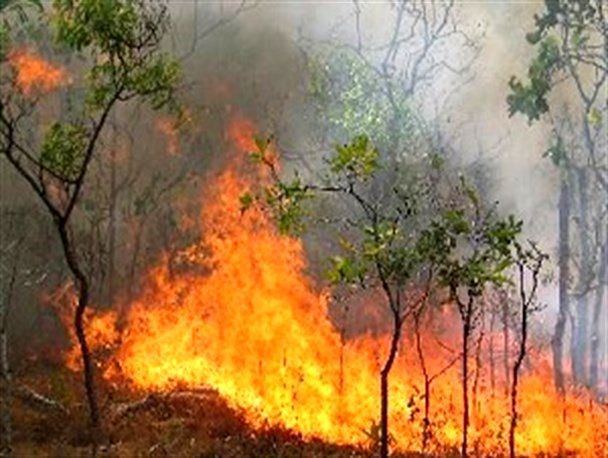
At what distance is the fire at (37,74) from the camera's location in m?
29.6

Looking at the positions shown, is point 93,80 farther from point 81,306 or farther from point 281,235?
point 281,235

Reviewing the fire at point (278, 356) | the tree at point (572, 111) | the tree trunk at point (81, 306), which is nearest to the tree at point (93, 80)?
the tree trunk at point (81, 306)

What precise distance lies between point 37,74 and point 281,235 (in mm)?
10414

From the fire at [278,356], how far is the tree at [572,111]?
11.9ft

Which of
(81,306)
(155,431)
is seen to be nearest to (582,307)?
(155,431)

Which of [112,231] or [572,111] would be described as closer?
[112,231]

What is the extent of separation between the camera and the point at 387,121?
29.9 meters

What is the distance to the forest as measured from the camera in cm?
1641

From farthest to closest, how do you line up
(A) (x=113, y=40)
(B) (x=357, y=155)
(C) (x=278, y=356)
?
(C) (x=278, y=356), (A) (x=113, y=40), (B) (x=357, y=155)

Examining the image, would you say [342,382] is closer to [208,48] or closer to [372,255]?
[372,255]

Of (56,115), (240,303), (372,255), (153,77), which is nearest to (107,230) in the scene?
(56,115)

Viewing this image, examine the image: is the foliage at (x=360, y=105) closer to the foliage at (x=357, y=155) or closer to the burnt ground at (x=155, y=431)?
the burnt ground at (x=155, y=431)

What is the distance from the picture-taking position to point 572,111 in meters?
39.0

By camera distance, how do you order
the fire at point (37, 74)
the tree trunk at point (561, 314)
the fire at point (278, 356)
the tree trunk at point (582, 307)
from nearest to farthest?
the fire at point (278, 356) < the tree trunk at point (561, 314) < the fire at point (37, 74) < the tree trunk at point (582, 307)
